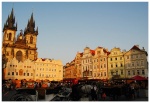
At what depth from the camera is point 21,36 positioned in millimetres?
63781

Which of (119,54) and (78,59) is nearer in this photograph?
(119,54)

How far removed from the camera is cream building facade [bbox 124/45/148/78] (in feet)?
132

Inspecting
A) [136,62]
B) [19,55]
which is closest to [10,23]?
[19,55]

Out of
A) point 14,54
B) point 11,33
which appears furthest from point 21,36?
point 14,54

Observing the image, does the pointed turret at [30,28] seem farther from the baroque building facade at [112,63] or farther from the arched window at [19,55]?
the baroque building facade at [112,63]

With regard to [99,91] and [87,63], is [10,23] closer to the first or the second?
[87,63]

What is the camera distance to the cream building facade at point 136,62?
4038 centimetres

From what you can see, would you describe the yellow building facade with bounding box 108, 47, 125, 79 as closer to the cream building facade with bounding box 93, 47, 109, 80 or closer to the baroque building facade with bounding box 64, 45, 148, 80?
the baroque building facade with bounding box 64, 45, 148, 80

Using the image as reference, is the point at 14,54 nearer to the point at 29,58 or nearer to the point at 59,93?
the point at 29,58

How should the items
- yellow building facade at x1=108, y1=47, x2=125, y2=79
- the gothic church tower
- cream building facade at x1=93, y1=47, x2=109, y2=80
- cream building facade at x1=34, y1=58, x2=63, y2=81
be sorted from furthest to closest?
1. the gothic church tower
2. cream building facade at x1=34, y1=58, x2=63, y2=81
3. cream building facade at x1=93, y1=47, x2=109, y2=80
4. yellow building facade at x1=108, y1=47, x2=125, y2=79

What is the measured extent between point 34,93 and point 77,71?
137 feet

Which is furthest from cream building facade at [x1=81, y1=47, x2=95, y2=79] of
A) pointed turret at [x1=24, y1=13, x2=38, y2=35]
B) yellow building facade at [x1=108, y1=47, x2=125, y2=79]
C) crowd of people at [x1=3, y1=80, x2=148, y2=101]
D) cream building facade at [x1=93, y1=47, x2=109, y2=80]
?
crowd of people at [x1=3, y1=80, x2=148, y2=101]

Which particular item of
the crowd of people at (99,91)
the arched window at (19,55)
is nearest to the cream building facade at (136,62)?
the crowd of people at (99,91)

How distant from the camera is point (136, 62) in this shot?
136ft
